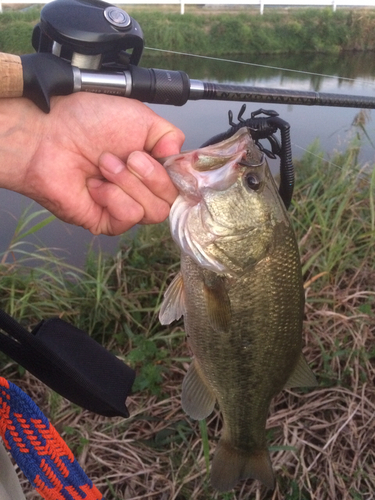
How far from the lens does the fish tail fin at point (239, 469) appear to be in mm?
1793

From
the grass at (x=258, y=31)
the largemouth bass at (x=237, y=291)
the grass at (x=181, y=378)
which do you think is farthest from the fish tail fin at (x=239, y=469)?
the grass at (x=258, y=31)

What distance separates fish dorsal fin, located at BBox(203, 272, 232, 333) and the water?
2.11 meters

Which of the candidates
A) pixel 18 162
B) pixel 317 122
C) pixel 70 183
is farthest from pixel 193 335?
pixel 317 122

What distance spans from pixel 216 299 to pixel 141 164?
545mm

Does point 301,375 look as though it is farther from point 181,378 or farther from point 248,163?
point 181,378

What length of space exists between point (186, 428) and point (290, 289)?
1.24m

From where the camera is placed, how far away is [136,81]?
4.65 ft

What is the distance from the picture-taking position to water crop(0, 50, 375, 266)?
4359mm

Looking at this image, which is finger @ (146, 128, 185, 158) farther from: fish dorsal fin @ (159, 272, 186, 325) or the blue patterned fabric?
the blue patterned fabric

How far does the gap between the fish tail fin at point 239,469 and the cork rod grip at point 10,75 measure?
1619 millimetres

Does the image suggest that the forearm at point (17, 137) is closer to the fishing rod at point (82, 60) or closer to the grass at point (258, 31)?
the fishing rod at point (82, 60)

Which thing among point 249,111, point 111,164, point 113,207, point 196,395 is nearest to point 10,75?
point 111,164

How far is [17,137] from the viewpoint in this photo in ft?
4.74

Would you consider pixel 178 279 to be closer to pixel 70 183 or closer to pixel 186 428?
pixel 70 183
